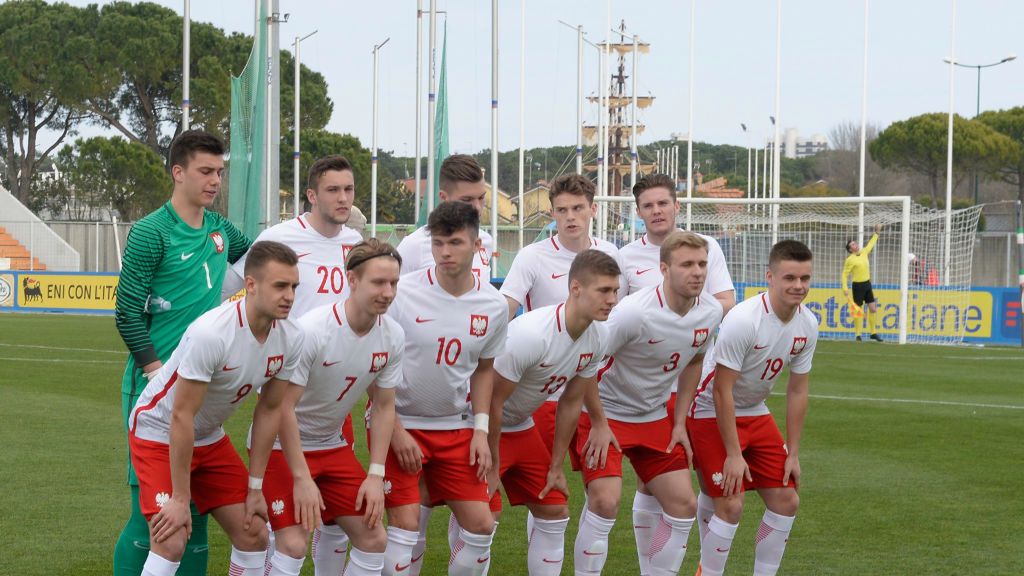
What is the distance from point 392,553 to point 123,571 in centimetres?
128

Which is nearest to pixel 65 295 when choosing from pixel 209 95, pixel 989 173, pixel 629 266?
pixel 209 95

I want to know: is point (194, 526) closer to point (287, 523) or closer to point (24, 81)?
point (287, 523)

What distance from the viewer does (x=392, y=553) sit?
5.77m

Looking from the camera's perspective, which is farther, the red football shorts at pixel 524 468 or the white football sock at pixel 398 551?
the red football shorts at pixel 524 468

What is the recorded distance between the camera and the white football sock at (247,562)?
5.36 m

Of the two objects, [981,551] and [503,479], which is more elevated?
[503,479]

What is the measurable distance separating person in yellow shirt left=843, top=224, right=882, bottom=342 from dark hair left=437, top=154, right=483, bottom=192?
1841cm

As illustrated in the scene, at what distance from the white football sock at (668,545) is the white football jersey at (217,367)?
2.45 metres

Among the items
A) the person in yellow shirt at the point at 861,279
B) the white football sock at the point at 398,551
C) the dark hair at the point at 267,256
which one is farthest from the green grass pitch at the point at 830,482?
the person in yellow shirt at the point at 861,279

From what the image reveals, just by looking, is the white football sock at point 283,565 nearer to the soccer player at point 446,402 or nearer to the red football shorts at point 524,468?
the soccer player at point 446,402

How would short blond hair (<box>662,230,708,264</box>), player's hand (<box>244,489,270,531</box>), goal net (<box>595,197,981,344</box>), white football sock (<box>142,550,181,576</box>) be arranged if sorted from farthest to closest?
goal net (<box>595,197,981,344</box>), short blond hair (<box>662,230,708,264</box>), player's hand (<box>244,489,270,531</box>), white football sock (<box>142,550,181,576</box>)

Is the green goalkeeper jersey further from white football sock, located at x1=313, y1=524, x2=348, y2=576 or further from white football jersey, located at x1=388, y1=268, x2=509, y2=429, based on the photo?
white football sock, located at x1=313, y1=524, x2=348, y2=576

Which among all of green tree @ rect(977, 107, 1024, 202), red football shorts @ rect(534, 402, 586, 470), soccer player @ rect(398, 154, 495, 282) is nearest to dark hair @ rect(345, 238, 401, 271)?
soccer player @ rect(398, 154, 495, 282)

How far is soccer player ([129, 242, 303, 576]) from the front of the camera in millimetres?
4914
